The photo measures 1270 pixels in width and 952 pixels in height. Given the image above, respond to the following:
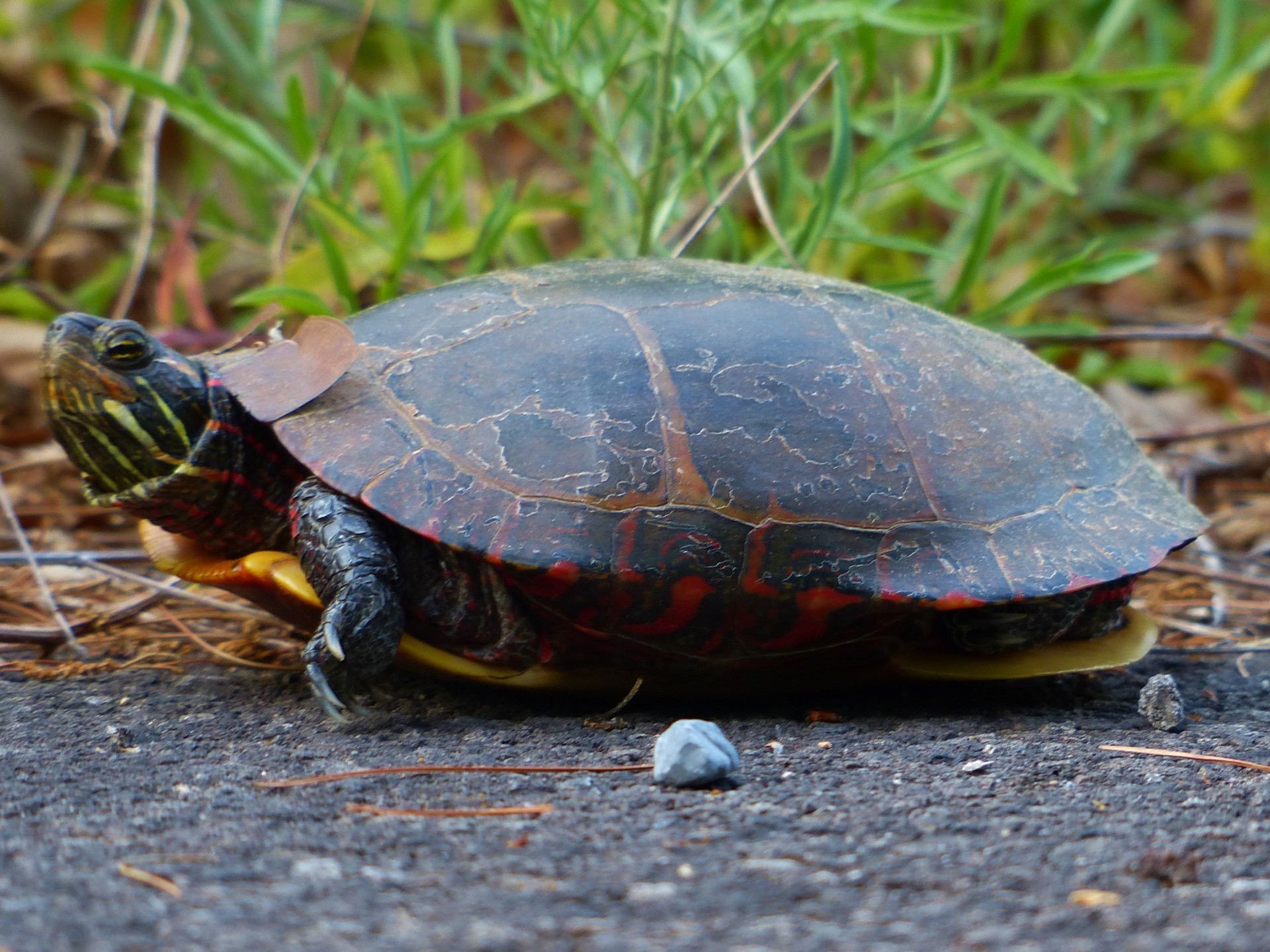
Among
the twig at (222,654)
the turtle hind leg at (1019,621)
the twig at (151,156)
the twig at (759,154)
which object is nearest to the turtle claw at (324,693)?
the twig at (222,654)

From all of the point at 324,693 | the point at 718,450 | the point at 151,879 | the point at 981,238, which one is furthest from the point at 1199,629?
the point at 151,879

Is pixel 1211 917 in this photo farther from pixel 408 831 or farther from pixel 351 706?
pixel 351 706

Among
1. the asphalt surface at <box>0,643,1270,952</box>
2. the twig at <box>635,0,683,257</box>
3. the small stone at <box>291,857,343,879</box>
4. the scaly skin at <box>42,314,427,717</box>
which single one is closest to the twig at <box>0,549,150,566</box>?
the scaly skin at <box>42,314,427,717</box>

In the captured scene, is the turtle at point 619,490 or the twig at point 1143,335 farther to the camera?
the twig at point 1143,335

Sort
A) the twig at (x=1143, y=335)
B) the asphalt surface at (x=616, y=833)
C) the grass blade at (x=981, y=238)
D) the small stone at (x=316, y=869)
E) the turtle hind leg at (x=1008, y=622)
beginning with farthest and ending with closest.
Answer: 1. the twig at (x=1143, y=335)
2. the grass blade at (x=981, y=238)
3. the turtle hind leg at (x=1008, y=622)
4. the small stone at (x=316, y=869)
5. the asphalt surface at (x=616, y=833)

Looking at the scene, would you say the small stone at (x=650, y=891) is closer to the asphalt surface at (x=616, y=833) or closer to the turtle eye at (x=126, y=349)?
the asphalt surface at (x=616, y=833)

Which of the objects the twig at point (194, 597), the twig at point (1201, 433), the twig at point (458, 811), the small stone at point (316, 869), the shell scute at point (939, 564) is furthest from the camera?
the twig at point (1201, 433)

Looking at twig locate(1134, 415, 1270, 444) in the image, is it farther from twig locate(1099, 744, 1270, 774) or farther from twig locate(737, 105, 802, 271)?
twig locate(1099, 744, 1270, 774)
